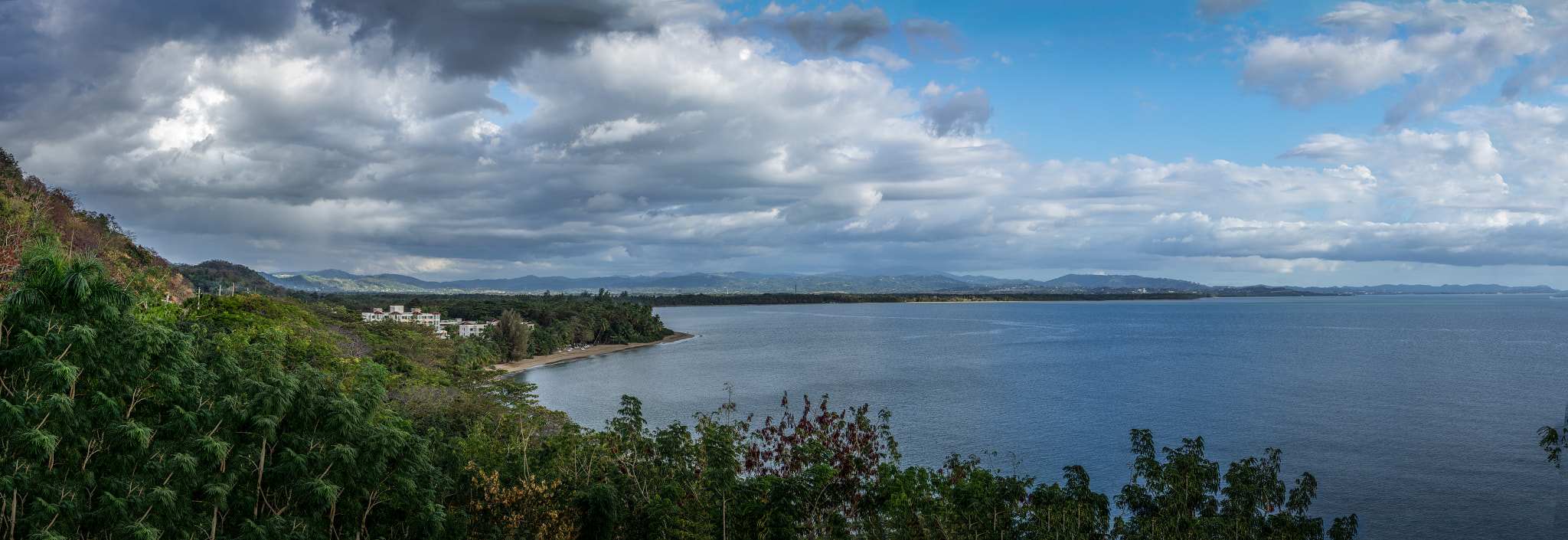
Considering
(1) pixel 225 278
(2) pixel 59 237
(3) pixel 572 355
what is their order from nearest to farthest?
1. (2) pixel 59 237
2. (3) pixel 572 355
3. (1) pixel 225 278

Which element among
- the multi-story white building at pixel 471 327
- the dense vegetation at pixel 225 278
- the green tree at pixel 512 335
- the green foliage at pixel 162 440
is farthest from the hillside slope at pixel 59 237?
the dense vegetation at pixel 225 278

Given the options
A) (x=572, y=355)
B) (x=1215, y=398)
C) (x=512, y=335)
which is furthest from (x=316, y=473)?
(x=572, y=355)

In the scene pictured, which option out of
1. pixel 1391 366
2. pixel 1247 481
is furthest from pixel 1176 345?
pixel 1247 481

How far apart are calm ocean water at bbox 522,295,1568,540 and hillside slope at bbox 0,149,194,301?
21698 mm

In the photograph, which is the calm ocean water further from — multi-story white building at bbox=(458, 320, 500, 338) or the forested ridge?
multi-story white building at bbox=(458, 320, 500, 338)

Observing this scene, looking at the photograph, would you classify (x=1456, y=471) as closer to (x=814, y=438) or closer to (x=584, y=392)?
(x=814, y=438)

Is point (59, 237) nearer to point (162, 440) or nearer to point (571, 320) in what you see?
point (162, 440)

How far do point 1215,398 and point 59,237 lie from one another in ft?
178

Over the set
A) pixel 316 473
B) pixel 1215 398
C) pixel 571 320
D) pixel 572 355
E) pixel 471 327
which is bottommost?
pixel 572 355

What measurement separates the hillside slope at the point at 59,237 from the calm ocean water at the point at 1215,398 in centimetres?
2170

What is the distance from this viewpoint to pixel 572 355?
296 ft

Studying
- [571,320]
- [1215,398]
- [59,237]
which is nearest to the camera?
[59,237]

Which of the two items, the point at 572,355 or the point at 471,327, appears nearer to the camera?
the point at 572,355

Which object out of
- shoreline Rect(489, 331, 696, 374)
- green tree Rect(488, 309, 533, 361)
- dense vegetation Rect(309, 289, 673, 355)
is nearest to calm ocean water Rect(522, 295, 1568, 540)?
shoreline Rect(489, 331, 696, 374)
